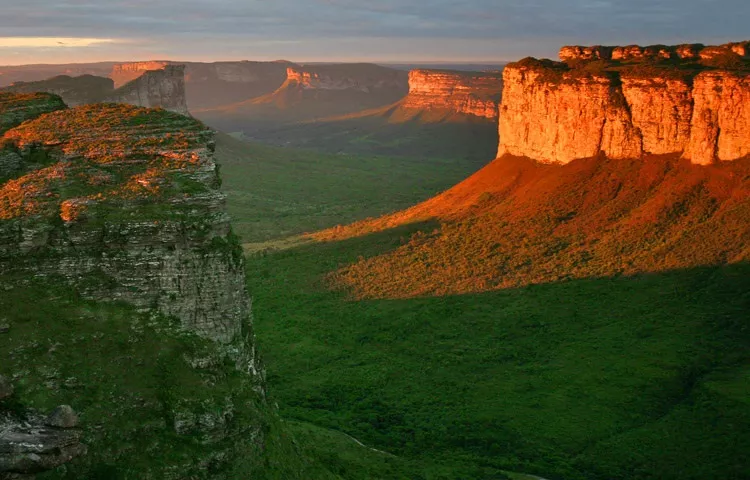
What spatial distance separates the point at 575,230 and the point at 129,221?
44715mm

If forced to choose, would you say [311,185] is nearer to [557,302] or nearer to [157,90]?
[157,90]

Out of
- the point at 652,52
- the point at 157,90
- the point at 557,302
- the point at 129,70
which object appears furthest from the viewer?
the point at 129,70

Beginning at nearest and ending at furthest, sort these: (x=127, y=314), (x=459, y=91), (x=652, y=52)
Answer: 1. (x=127, y=314)
2. (x=652, y=52)
3. (x=459, y=91)

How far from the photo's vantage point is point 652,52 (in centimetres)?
7062

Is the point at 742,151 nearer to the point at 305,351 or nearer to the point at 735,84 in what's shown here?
the point at 735,84

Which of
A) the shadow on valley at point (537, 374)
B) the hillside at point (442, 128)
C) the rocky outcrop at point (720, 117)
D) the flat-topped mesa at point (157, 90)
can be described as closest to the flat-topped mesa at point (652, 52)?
the rocky outcrop at point (720, 117)

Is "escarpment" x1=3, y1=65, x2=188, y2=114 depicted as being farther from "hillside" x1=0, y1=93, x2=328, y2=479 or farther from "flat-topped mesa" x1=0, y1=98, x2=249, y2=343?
"hillside" x1=0, y1=93, x2=328, y2=479

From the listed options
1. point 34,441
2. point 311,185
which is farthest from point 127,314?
point 311,185

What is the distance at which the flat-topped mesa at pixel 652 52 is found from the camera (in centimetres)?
6444

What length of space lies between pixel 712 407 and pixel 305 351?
2548cm

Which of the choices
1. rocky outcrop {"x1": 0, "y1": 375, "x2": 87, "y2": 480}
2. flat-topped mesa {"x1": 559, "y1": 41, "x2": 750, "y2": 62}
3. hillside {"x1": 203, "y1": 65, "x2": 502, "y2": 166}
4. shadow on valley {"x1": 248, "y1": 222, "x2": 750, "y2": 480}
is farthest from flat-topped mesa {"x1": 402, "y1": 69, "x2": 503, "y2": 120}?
rocky outcrop {"x1": 0, "y1": 375, "x2": 87, "y2": 480}

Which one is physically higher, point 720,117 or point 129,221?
point 720,117

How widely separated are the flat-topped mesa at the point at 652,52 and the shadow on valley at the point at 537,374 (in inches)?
933

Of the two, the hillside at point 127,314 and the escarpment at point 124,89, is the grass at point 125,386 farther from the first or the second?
the escarpment at point 124,89
